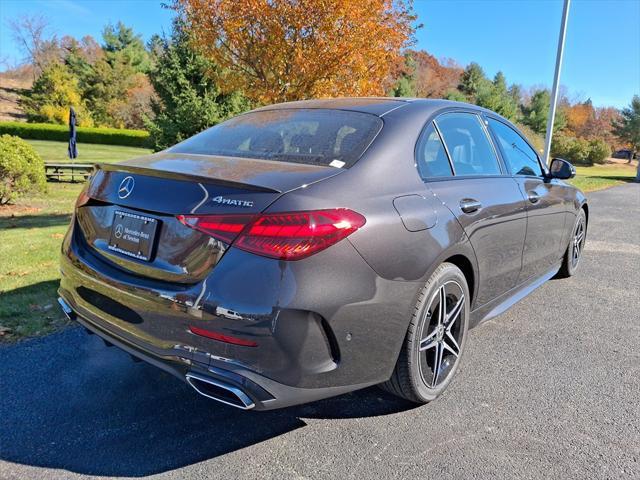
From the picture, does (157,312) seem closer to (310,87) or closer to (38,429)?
(38,429)

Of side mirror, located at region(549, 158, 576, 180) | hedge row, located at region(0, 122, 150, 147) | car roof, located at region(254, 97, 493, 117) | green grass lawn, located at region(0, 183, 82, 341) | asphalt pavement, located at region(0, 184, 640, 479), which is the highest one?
hedge row, located at region(0, 122, 150, 147)

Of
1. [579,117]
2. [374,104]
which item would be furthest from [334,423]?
[579,117]

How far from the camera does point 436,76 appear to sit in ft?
206

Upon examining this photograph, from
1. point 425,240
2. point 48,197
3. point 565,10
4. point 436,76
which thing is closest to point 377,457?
point 425,240

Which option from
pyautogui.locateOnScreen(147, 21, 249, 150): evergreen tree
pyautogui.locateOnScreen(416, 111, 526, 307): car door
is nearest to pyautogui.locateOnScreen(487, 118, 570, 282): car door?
pyautogui.locateOnScreen(416, 111, 526, 307): car door

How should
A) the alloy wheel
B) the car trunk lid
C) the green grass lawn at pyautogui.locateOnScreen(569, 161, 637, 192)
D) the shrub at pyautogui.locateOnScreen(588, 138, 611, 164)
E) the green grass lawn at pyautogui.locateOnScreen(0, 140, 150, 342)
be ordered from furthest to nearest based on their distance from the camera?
the shrub at pyautogui.locateOnScreen(588, 138, 611, 164), the green grass lawn at pyautogui.locateOnScreen(569, 161, 637, 192), the green grass lawn at pyautogui.locateOnScreen(0, 140, 150, 342), the alloy wheel, the car trunk lid

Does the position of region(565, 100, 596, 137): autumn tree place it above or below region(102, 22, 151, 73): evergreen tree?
below

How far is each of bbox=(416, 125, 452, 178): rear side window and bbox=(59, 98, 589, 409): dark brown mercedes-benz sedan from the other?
0.01 meters

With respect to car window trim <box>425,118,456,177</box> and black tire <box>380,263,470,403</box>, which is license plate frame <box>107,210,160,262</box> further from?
car window trim <box>425,118,456,177</box>

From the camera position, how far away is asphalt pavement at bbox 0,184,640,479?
217cm

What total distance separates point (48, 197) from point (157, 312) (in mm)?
11126

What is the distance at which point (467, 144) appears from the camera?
325 cm

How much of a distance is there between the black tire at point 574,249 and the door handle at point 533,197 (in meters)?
1.38

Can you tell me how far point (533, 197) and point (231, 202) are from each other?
8.74 ft
